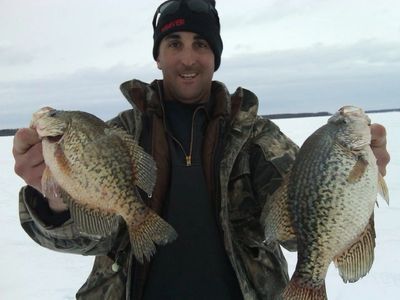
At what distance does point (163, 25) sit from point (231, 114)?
0.76 m

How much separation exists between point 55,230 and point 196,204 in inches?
30.1

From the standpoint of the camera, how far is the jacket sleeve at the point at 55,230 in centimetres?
254

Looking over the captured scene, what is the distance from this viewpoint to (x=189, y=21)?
3.03 m

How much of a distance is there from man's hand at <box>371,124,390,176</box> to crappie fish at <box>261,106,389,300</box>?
5 cm

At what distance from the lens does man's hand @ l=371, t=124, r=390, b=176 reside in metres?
2.29

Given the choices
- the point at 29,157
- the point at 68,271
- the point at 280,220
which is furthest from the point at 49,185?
the point at 68,271

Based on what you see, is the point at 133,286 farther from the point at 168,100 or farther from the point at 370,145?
the point at 370,145

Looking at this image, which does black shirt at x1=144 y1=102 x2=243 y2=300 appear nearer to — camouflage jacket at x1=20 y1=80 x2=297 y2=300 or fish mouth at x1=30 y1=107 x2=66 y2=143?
camouflage jacket at x1=20 y1=80 x2=297 y2=300

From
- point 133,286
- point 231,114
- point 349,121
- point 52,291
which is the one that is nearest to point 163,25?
point 231,114

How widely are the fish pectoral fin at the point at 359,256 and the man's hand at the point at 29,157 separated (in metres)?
1.41

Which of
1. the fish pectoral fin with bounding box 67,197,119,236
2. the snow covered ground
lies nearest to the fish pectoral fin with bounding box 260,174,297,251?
the fish pectoral fin with bounding box 67,197,119,236

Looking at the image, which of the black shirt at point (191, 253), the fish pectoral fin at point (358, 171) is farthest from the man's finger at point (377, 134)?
the black shirt at point (191, 253)

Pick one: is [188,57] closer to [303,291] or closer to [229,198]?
[229,198]

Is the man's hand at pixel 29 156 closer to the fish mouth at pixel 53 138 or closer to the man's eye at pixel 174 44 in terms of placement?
the fish mouth at pixel 53 138
